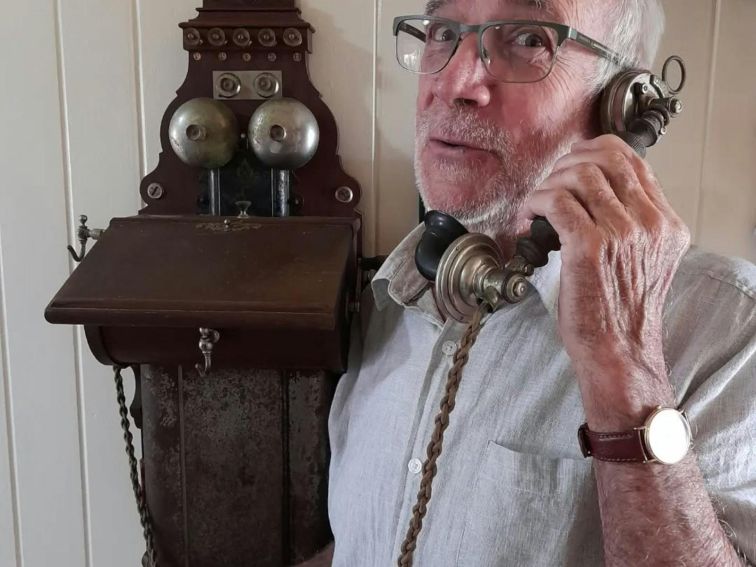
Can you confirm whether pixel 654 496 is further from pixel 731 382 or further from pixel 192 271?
pixel 192 271

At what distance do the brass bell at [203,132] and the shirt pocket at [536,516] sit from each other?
2.16 feet

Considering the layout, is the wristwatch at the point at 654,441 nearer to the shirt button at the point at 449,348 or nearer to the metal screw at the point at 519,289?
the metal screw at the point at 519,289

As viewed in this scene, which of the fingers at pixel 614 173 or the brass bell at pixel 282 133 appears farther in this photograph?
the brass bell at pixel 282 133

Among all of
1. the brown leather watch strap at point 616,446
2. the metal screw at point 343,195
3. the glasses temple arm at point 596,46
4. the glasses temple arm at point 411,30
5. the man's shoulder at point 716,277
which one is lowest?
the brown leather watch strap at point 616,446

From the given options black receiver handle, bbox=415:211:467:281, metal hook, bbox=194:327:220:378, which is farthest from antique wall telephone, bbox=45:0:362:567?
black receiver handle, bbox=415:211:467:281

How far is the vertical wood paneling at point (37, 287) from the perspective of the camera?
123 cm

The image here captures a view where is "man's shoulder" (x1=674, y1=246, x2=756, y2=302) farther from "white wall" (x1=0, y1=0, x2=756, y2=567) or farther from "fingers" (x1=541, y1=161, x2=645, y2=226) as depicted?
"white wall" (x1=0, y1=0, x2=756, y2=567)

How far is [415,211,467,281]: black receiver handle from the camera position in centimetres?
92

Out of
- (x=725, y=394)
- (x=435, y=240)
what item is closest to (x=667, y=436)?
(x=725, y=394)

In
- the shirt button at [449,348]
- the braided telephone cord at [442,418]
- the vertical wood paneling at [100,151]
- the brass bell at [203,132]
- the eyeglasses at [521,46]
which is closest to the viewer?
the braided telephone cord at [442,418]

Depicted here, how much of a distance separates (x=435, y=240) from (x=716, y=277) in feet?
1.21

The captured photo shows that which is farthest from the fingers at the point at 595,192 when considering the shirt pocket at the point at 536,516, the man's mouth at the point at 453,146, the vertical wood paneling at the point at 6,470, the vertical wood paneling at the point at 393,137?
the vertical wood paneling at the point at 6,470

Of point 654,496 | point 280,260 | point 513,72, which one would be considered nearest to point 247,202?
point 280,260

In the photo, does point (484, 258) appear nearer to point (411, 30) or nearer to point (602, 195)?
point (602, 195)
